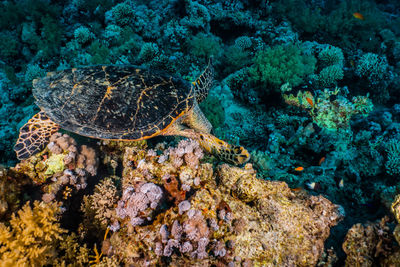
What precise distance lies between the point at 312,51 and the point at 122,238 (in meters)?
6.17

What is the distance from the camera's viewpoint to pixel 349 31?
6.73m

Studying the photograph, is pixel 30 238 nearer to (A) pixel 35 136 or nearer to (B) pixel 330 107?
(A) pixel 35 136

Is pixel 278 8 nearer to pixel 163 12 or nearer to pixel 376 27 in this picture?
pixel 376 27

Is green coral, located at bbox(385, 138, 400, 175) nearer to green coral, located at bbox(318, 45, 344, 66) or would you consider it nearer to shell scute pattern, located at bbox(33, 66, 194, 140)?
green coral, located at bbox(318, 45, 344, 66)

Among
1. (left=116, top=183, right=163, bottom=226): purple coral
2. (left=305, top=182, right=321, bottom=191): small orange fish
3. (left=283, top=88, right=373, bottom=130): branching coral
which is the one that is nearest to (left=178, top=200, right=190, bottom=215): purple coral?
(left=116, top=183, right=163, bottom=226): purple coral

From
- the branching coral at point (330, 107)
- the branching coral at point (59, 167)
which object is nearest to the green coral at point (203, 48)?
the branching coral at point (330, 107)

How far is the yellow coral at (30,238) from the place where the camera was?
1.57 metres

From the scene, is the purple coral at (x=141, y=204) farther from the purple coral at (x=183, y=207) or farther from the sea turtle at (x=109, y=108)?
the sea turtle at (x=109, y=108)

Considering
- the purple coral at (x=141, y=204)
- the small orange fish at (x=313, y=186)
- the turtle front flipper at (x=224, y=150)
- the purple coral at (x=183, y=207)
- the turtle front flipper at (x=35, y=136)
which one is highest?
the purple coral at (x=183, y=207)

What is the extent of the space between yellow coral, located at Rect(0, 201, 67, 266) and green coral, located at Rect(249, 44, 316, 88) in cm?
421

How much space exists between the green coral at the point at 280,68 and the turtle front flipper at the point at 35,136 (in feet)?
12.7

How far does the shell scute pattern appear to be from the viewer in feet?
8.46

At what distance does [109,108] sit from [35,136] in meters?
1.06

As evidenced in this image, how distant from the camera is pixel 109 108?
2623mm
